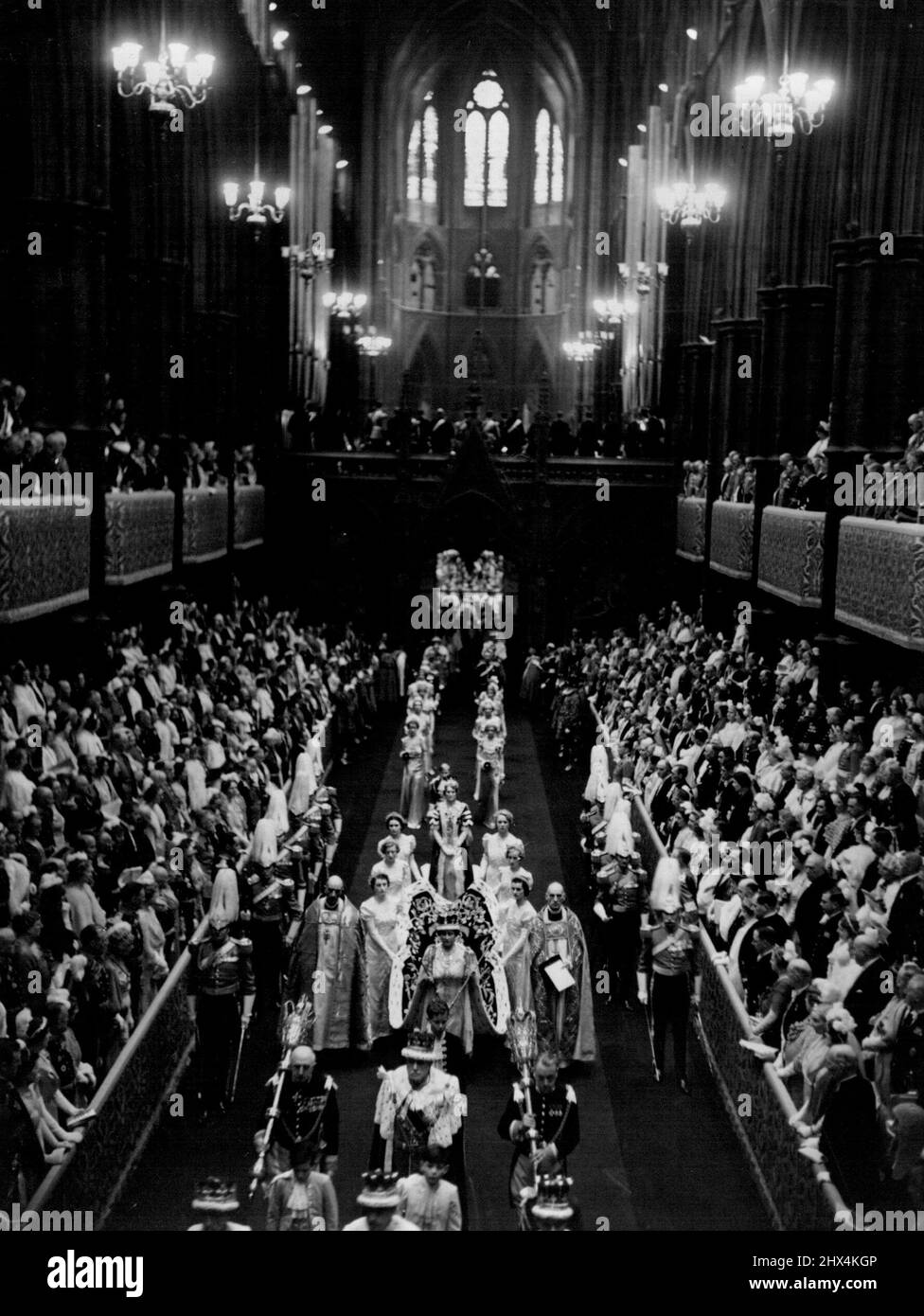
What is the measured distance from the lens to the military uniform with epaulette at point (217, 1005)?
13.1 metres

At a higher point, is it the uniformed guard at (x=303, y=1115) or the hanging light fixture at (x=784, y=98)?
the hanging light fixture at (x=784, y=98)

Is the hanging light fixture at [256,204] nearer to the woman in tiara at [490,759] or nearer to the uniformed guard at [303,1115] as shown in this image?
the woman in tiara at [490,759]

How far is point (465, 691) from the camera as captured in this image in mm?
37000

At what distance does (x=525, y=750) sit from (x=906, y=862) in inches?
701

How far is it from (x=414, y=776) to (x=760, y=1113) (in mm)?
12593

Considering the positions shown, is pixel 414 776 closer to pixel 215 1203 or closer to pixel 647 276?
pixel 215 1203

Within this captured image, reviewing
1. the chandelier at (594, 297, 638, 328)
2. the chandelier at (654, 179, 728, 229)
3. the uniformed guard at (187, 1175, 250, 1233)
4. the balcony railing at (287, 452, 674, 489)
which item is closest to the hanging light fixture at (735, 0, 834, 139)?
the chandelier at (654, 179, 728, 229)

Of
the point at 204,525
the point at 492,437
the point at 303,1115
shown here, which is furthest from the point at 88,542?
the point at 492,437

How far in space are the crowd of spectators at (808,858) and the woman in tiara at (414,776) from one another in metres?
2.45

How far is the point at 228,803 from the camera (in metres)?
17.6

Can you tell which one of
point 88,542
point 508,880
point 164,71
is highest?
point 164,71

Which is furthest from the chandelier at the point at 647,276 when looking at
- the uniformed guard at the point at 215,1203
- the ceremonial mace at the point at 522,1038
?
the uniformed guard at the point at 215,1203
